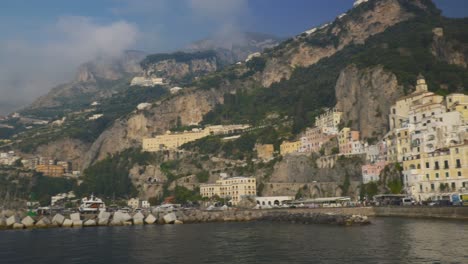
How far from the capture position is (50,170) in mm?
178625

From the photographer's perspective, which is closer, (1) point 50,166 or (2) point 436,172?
(2) point 436,172

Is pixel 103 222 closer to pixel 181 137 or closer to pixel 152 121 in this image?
pixel 181 137

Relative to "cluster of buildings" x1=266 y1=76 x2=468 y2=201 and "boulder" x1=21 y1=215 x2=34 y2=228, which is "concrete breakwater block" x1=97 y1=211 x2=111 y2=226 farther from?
"cluster of buildings" x1=266 y1=76 x2=468 y2=201

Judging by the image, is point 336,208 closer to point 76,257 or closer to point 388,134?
point 388,134

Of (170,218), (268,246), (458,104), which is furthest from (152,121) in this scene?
(268,246)

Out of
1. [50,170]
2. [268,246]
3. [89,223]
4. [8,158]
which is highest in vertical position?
[8,158]

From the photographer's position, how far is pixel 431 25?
148 m

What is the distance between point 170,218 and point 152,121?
106157mm

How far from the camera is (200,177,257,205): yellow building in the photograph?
116250 mm

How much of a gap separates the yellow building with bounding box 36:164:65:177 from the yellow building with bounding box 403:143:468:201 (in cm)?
13317

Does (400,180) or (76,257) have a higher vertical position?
(400,180)

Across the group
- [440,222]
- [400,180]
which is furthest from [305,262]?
[400,180]

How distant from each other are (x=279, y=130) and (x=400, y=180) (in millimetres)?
60354

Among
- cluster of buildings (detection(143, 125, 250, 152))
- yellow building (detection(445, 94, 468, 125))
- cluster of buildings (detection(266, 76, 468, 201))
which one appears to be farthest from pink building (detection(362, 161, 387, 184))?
cluster of buildings (detection(143, 125, 250, 152))
